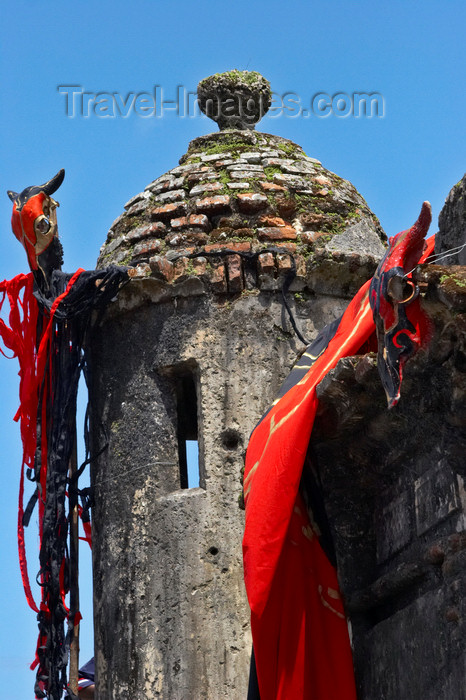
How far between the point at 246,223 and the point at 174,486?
4.76 feet

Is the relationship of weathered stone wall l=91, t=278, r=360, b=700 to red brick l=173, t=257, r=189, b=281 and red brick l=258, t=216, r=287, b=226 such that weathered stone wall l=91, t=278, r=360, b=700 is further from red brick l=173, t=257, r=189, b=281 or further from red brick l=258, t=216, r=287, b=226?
red brick l=258, t=216, r=287, b=226

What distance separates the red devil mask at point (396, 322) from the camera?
12.6ft

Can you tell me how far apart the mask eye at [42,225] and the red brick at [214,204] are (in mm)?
812

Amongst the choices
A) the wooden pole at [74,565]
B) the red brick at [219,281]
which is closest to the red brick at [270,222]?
the red brick at [219,281]

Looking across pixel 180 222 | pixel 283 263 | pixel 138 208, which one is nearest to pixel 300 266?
pixel 283 263

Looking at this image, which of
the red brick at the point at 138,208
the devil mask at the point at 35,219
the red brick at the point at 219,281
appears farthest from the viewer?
the red brick at the point at 138,208

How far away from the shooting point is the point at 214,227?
6492mm

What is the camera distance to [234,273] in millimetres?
6266

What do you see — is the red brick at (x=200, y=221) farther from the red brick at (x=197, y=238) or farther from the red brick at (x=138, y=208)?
the red brick at (x=138, y=208)

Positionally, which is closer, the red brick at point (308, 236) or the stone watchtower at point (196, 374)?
the stone watchtower at point (196, 374)

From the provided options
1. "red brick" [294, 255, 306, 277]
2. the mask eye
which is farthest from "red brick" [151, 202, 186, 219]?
"red brick" [294, 255, 306, 277]

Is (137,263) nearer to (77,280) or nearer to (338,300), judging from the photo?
(77,280)

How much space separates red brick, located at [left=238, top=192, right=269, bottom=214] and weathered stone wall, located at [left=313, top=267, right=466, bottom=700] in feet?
6.62

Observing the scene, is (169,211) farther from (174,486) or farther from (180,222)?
(174,486)
